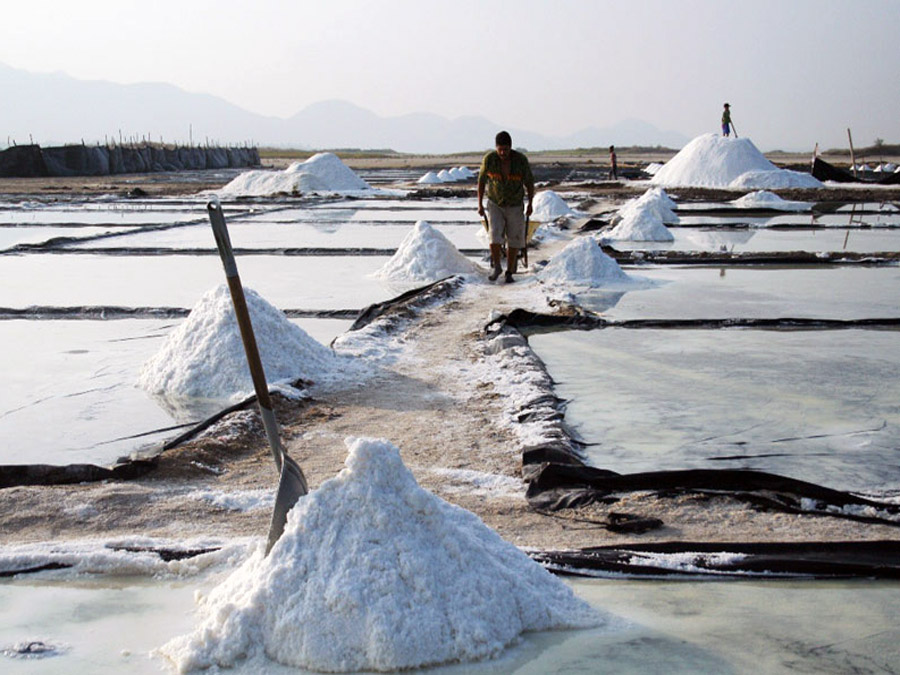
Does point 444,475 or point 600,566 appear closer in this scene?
point 600,566

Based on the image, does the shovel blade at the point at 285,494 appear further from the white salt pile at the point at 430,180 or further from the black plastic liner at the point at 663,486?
the white salt pile at the point at 430,180

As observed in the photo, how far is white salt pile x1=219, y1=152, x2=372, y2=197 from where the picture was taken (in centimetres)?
1602

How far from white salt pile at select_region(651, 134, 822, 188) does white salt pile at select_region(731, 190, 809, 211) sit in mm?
3425

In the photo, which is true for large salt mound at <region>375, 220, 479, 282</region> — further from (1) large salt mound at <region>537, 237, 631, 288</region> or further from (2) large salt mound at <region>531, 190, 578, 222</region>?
(2) large salt mound at <region>531, 190, 578, 222</region>

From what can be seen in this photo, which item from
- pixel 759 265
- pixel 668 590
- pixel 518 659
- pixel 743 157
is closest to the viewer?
pixel 518 659

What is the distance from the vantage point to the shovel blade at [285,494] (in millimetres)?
1704

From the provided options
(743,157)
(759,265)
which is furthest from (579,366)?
(743,157)

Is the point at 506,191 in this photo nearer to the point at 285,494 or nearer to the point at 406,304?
the point at 406,304

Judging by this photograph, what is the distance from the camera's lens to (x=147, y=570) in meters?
1.83

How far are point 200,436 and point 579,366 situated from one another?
1.58 meters

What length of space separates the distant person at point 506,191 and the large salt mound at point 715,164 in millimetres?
11798

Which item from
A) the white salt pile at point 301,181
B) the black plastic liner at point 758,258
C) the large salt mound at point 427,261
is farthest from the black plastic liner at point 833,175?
the large salt mound at point 427,261

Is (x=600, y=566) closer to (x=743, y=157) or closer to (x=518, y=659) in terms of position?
(x=518, y=659)

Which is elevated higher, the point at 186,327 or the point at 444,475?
the point at 186,327
